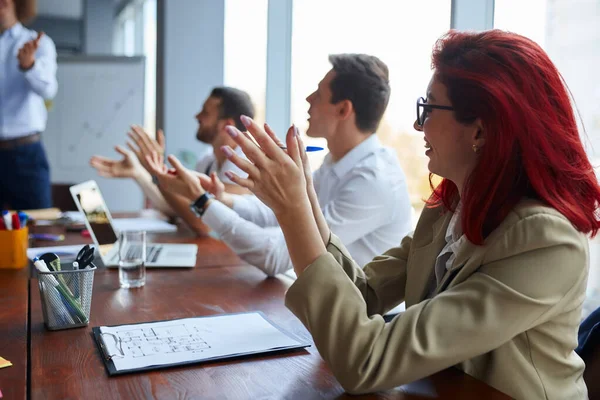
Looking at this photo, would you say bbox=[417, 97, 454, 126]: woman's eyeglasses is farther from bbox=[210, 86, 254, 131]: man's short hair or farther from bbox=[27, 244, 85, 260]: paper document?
bbox=[210, 86, 254, 131]: man's short hair

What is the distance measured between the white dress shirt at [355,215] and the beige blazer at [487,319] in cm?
79

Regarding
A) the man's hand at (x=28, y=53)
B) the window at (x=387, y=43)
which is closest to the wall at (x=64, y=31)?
the man's hand at (x=28, y=53)

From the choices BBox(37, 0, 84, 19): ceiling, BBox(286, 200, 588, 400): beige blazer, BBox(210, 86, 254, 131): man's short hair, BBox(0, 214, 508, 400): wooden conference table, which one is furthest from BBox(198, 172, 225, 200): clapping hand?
BBox(37, 0, 84, 19): ceiling

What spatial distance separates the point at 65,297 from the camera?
1241 millimetres

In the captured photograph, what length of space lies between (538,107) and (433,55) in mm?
249

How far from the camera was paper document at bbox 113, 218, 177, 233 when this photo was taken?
2.70 meters

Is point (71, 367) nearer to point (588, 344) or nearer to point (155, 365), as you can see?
point (155, 365)

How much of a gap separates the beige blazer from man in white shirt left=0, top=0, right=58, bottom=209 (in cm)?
295

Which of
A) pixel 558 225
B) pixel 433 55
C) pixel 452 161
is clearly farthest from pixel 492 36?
pixel 558 225

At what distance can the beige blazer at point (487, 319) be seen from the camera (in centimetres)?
94

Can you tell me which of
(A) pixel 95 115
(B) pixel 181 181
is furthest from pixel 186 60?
(B) pixel 181 181

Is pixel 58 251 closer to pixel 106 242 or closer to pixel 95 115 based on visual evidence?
pixel 106 242

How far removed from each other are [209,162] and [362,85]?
5.14 ft

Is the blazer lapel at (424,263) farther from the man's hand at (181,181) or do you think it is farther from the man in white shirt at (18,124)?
the man in white shirt at (18,124)
